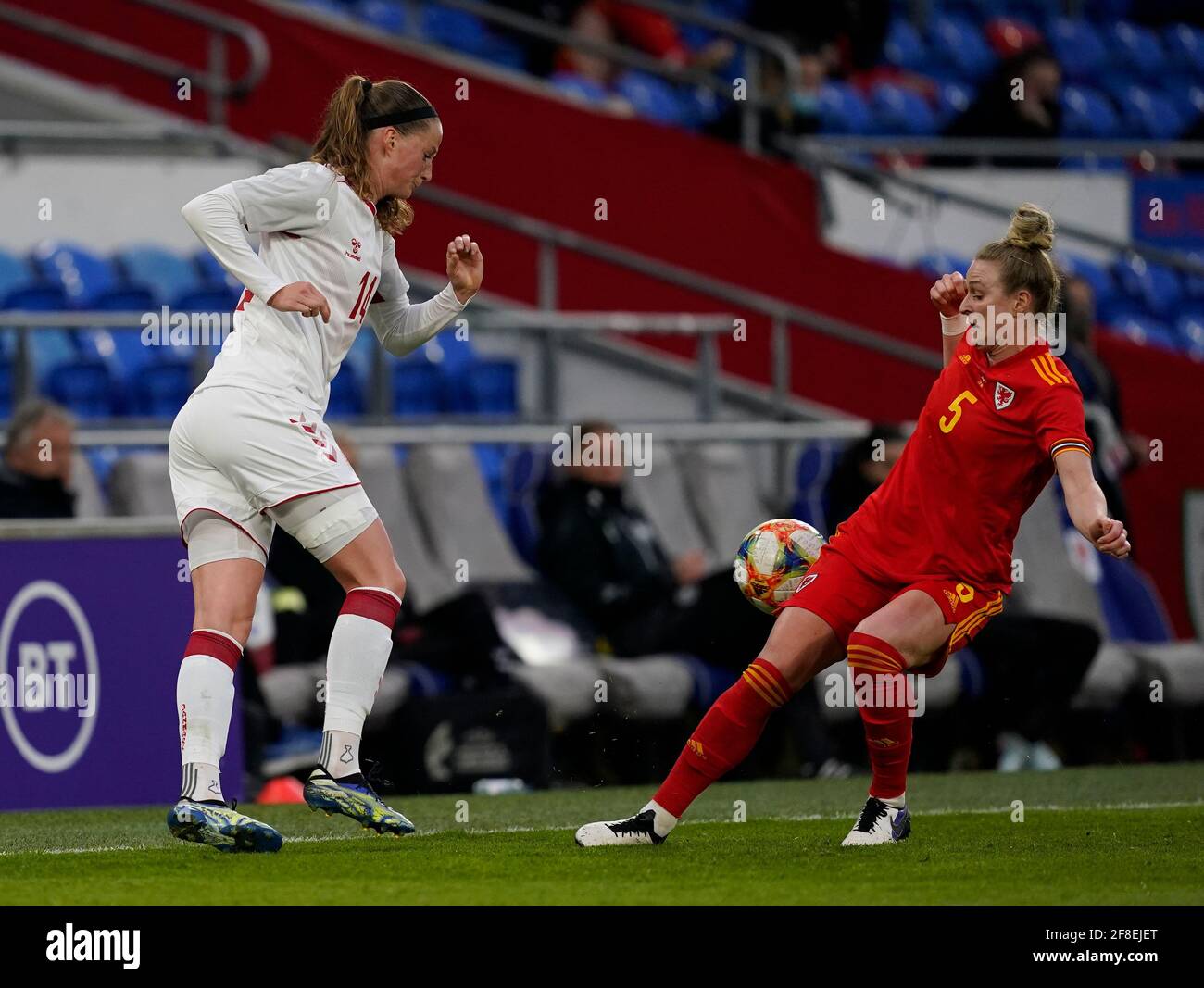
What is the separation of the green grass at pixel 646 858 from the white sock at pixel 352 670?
0.28m

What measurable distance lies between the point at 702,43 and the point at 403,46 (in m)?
3.93

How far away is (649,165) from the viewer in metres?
14.0

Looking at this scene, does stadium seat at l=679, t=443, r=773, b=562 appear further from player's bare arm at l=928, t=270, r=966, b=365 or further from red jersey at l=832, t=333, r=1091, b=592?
red jersey at l=832, t=333, r=1091, b=592

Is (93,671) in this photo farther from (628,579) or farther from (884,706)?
(884,706)

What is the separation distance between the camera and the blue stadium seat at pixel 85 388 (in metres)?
11.3

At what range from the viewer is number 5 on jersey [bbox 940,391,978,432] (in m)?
6.20

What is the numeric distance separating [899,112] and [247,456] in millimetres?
11989

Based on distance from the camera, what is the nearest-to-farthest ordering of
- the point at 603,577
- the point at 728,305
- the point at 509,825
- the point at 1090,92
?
the point at 509,825 < the point at 603,577 < the point at 728,305 < the point at 1090,92

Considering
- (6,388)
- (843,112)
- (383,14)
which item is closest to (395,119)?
(6,388)

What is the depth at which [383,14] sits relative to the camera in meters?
15.4

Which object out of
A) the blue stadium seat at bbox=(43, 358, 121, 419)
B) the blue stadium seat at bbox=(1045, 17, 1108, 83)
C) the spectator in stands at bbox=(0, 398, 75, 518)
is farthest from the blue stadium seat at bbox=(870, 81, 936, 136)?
the spectator in stands at bbox=(0, 398, 75, 518)

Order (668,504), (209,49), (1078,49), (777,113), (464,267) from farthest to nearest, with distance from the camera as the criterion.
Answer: (1078,49), (777,113), (209,49), (668,504), (464,267)
